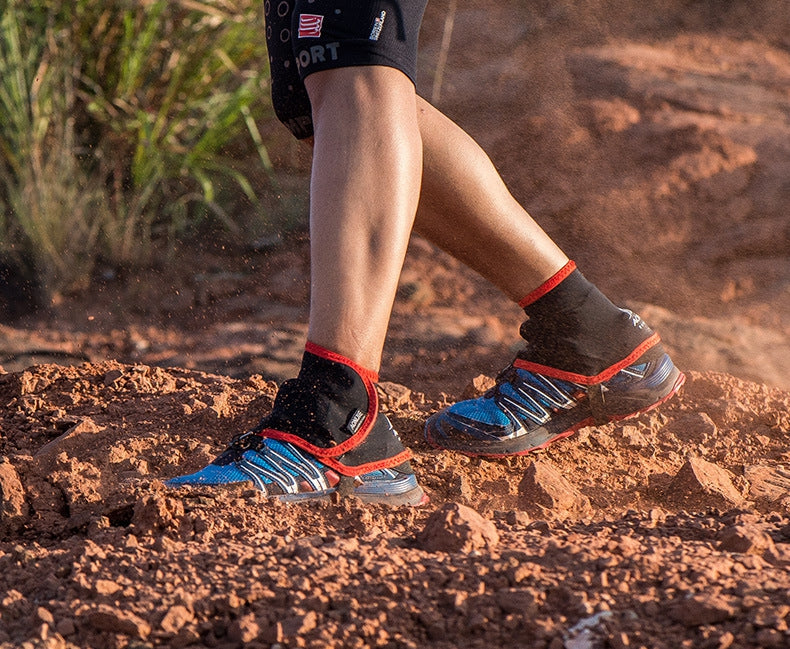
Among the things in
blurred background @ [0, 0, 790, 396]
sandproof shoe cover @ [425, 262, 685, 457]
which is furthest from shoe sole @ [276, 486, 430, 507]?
blurred background @ [0, 0, 790, 396]

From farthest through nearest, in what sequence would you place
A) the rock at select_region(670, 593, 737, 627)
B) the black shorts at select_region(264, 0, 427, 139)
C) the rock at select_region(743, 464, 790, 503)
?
1. the rock at select_region(743, 464, 790, 503)
2. the black shorts at select_region(264, 0, 427, 139)
3. the rock at select_region(670, 593, 737, 627)

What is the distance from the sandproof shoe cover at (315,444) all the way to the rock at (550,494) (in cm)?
30

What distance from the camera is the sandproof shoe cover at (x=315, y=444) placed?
1.89 meters

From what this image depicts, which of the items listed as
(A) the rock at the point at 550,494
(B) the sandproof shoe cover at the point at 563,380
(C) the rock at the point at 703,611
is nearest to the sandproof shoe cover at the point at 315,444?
(A) the rock at the point at 550,494

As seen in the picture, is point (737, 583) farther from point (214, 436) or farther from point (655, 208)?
point (655, 208)

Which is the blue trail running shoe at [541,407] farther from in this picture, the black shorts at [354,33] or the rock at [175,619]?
the rock at [175,619]

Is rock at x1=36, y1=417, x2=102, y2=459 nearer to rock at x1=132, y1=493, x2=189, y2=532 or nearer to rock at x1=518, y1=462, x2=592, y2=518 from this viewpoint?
rock at x1=132, y1=493, x2=189, y2=532

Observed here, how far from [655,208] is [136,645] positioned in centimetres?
407

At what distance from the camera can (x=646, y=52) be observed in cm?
559

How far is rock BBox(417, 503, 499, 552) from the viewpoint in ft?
5.15

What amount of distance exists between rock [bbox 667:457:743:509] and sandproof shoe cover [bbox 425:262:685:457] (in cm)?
22

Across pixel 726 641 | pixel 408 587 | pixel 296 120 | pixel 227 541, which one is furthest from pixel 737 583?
pixel 296 120

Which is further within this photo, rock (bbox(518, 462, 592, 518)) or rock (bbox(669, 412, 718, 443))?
rock (bbox(669, 412, 718, 443))

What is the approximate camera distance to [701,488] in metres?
2.14
